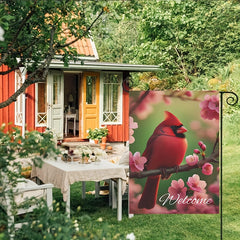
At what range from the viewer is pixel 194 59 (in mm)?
19125

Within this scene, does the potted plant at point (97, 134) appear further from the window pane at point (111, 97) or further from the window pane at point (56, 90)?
the window pane at point (56, 90)

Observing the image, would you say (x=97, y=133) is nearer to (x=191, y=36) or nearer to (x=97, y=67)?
(x=97, y=67)

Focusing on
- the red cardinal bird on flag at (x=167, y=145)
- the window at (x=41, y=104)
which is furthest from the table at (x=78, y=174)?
the window at (x=41, y=104)

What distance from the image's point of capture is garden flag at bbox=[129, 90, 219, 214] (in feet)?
14.7

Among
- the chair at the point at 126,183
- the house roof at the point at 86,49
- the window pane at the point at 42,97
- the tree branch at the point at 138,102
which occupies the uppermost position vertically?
the house roof at the point at 86,49

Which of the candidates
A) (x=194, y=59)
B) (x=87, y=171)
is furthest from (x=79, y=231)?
(x=194, y=59)

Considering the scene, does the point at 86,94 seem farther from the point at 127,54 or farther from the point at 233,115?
the point at 127,54

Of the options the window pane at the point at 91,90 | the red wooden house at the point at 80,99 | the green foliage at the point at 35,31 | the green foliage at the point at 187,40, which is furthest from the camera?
the green foliage at the point at 187,40

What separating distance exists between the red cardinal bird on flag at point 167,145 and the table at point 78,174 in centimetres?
133

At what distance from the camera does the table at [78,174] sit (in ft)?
18.2

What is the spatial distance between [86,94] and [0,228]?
10.5m

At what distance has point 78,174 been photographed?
561 centimetres

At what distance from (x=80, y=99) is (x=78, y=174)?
7987mm

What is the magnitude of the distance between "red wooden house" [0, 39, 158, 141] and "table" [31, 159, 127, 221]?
5.83 metres
